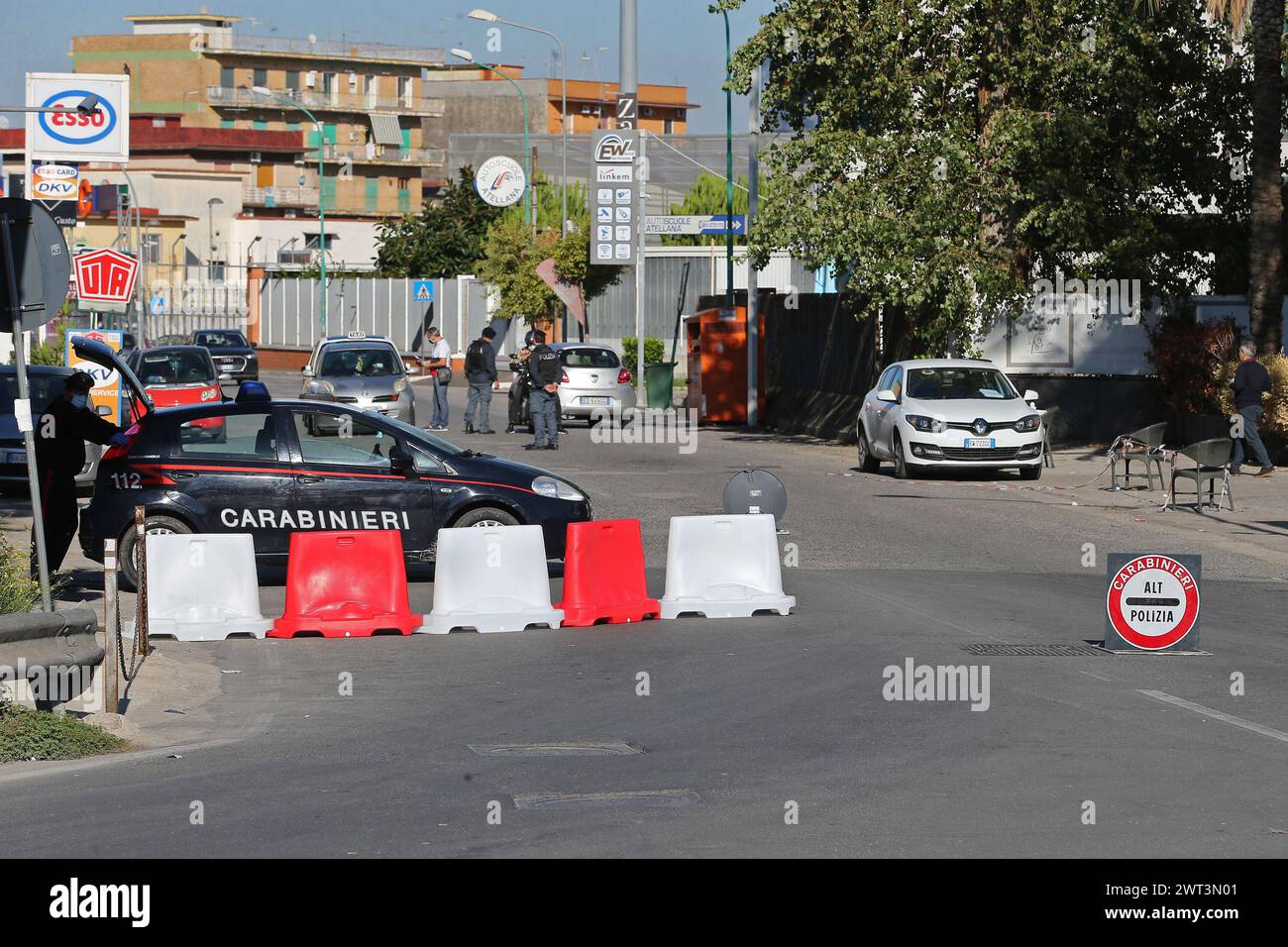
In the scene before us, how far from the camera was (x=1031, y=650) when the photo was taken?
11914 mm

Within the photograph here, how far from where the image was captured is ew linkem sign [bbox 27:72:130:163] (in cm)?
2908

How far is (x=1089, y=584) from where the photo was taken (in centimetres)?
1538

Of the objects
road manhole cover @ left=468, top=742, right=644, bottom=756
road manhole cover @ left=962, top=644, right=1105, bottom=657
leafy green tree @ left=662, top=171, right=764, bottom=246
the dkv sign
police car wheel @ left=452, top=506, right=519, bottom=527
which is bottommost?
road manhole cover @ left=468, top=742, right=644, bottom=756

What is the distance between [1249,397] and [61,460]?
15.3 m

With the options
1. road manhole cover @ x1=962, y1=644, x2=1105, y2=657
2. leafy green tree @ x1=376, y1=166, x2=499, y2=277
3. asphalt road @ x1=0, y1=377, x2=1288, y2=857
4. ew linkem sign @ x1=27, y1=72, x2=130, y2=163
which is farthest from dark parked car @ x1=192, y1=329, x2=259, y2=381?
road manhole cover @ x1=962, y1=644, x2=1105, y2=657

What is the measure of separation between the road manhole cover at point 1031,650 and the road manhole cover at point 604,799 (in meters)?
4.24

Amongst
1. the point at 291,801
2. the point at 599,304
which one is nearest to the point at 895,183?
the point at 291,801

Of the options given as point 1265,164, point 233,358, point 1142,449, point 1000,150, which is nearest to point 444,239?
point 233,358

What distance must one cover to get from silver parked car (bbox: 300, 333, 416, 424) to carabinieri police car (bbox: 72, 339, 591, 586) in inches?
606

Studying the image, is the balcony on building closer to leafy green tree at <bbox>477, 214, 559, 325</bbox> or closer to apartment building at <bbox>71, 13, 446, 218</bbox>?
apartment building at <bbox>71, 13, 446, 218</bbox>

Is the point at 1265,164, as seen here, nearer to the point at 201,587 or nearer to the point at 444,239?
the point at 201,587

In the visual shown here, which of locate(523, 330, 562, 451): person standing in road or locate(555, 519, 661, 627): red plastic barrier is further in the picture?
locate(523, 330, 562, 451): person standing in road
